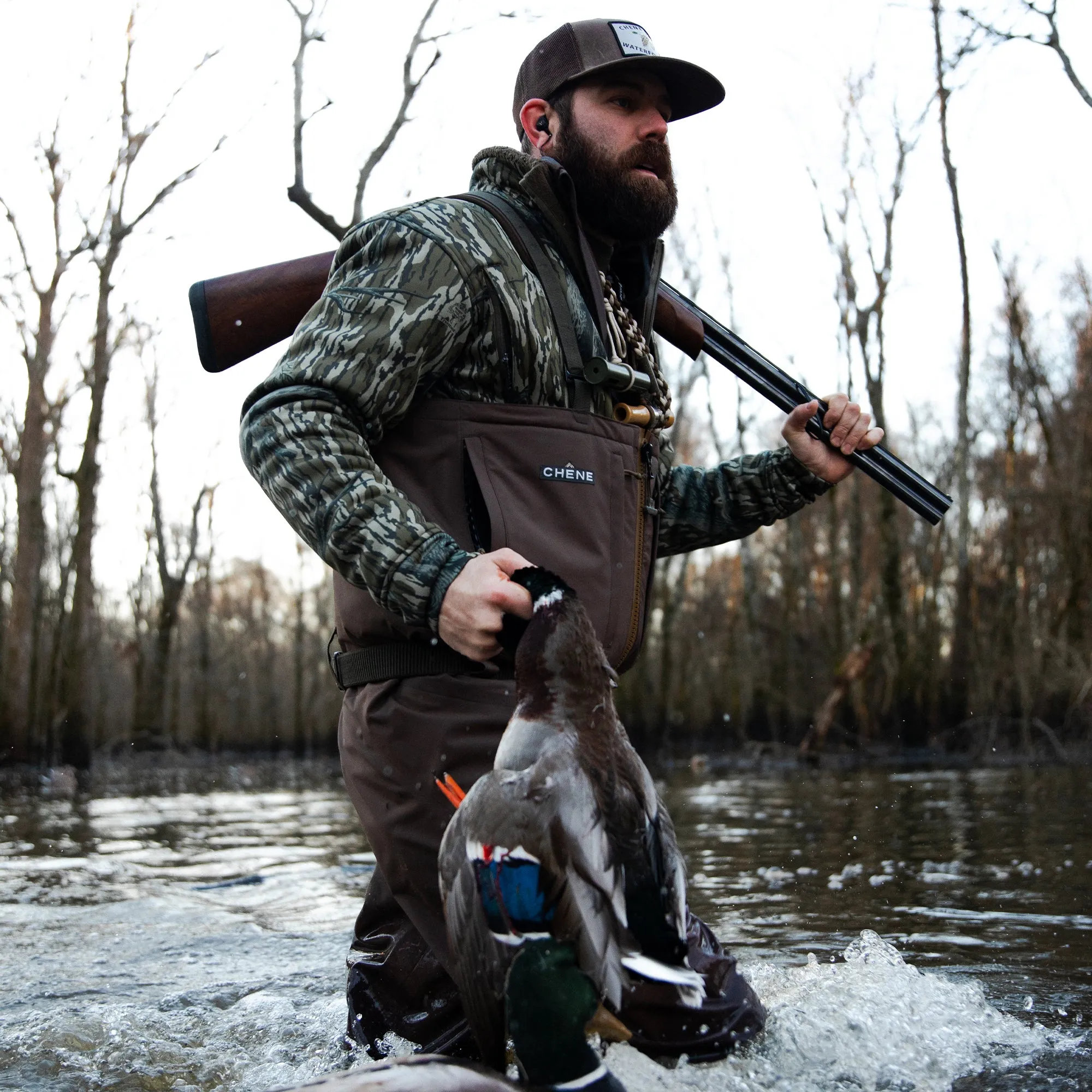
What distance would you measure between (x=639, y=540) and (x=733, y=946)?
2.30m

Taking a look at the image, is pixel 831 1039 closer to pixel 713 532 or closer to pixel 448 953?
pixel 448 953

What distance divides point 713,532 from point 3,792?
49.5 feet

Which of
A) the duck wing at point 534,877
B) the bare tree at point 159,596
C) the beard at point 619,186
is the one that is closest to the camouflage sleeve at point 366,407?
the duck wing at point 534,877

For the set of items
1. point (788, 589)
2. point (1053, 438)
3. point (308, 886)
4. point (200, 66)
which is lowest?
point (308, 886)

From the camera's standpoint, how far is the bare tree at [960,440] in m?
20.8

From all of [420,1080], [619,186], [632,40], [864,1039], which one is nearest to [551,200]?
[619,186]

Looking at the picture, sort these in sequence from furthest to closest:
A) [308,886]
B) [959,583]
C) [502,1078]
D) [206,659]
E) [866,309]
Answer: [206,659] → [866,309] → [959,583] → [308,886] → [502,1078]

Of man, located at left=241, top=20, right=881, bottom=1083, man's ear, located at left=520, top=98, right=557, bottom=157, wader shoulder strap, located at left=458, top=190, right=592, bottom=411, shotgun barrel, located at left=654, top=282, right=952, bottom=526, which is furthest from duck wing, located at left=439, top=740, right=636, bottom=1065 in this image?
shotgun barrel, located at left=654, top=282, right=952, bottom=526

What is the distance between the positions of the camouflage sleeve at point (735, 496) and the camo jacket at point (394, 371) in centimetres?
77

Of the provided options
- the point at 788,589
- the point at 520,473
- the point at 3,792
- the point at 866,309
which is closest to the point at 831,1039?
the point at 520,473

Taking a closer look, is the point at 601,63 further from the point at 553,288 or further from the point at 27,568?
the point at 27,568

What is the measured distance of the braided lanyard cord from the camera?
3154 millimetres

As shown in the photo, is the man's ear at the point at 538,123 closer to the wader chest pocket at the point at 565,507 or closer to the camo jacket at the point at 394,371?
the camo jacket at the point at 394,371

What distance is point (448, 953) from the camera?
8.88ft
